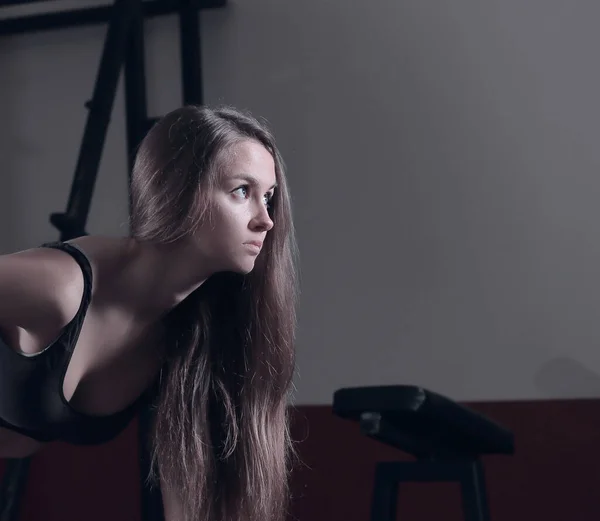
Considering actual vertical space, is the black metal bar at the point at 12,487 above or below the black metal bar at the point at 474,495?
above

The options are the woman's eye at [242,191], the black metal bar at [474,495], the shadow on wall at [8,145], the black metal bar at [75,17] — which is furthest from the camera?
the shadow on wall at [8,145]

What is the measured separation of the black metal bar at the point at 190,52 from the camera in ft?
7.43

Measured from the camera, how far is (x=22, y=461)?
1.99 m

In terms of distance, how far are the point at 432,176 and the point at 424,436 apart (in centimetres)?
84

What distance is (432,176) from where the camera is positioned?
2143 millimetres

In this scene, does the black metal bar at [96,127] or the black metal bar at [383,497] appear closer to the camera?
the black metal bar at [383,497]

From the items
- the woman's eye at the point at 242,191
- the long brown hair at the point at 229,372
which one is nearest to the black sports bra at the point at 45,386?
the long brown hair at the point at 229,372

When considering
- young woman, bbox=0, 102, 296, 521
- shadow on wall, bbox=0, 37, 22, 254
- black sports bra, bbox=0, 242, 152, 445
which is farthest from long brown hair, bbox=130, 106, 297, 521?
shadow on wall, bbox=0, 37, 22, 254

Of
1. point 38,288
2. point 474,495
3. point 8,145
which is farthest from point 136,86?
point 474,495

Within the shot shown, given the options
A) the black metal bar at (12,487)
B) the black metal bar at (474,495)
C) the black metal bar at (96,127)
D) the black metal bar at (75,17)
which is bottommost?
the black metal bar at (474,495)

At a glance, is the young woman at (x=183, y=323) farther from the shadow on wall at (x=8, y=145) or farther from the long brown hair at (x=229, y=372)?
the shadow on wall at (x=8, y=145)

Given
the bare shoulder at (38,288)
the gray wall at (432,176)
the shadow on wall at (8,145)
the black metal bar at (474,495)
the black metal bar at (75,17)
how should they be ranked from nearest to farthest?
1. the bare shoulder at (38,288)
2. the black metal bar at (474,495)
3. the gray wall at (432,176)
4. the black metal bar at (75,17)
5. the shadow on wall at (8,145)

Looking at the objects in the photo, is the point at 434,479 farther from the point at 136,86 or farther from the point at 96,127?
the point at 136,86

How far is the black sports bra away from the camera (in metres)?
1.21
